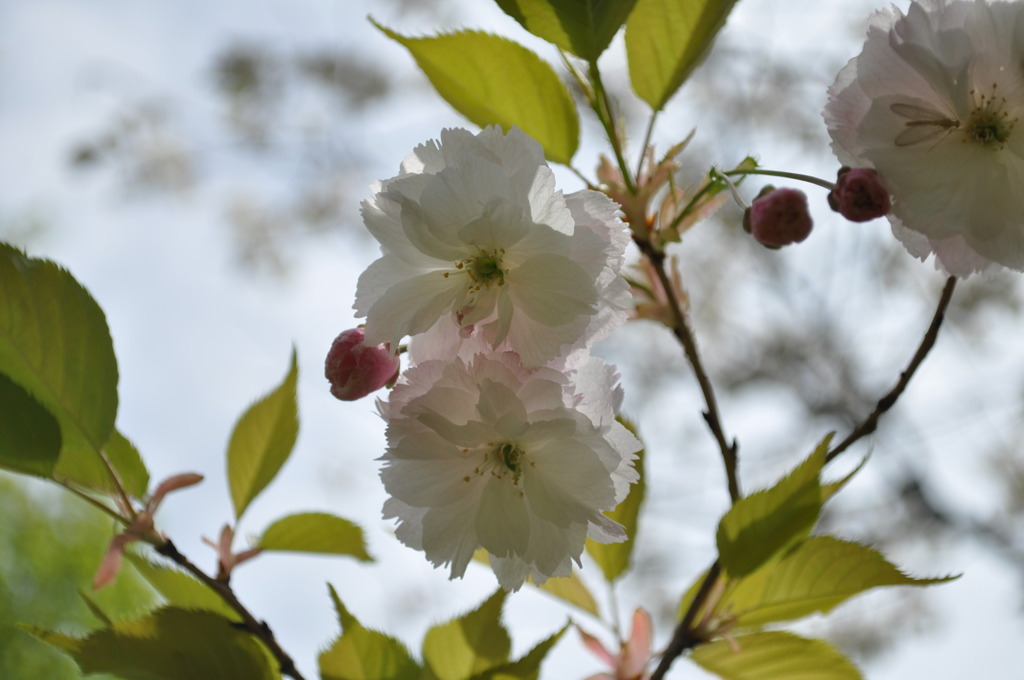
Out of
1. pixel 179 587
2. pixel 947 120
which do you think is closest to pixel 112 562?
pixel 179 587

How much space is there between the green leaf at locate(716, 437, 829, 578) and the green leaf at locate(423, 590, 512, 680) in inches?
7.4

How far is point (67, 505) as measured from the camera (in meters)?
4.18

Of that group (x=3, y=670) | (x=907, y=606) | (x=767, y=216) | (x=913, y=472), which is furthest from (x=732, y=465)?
(x=907, y=606)

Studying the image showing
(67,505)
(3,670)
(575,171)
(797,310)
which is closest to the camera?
(575,171)

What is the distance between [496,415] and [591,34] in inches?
11.9

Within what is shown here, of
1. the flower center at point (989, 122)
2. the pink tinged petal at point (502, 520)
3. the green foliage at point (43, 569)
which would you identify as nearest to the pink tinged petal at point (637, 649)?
the pink tinged petal at point (502, 520)

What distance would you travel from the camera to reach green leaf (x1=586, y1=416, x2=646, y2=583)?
713 mm

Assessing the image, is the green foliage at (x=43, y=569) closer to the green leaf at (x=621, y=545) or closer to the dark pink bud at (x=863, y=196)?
the green leaf at (x=621, y=545)

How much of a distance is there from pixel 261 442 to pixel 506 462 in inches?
12.3

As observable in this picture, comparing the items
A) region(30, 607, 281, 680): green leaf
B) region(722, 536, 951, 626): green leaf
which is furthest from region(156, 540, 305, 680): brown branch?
region(722, 536, 951, 626): green leaf

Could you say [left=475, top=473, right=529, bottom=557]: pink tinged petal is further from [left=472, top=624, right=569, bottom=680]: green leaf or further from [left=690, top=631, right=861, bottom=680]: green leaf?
[left=690, top=631, right=861, bottom=680]: green leaf

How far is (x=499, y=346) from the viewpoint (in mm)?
490

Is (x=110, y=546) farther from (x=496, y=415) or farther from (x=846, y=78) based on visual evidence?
(x=846, y=78)

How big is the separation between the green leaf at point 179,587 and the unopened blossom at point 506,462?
8.3 inches
